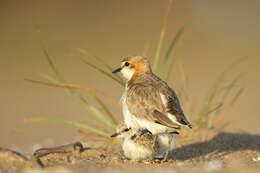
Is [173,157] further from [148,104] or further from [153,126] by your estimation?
[148,104]

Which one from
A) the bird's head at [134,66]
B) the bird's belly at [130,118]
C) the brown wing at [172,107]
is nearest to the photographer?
the brown wing at [172,107]

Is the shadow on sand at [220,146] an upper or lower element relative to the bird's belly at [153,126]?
upper

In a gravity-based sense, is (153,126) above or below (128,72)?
below

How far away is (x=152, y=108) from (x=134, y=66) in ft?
2.96

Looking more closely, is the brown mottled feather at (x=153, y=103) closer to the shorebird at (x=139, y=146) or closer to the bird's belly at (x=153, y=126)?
the bird's belly at (x=153, y=126)

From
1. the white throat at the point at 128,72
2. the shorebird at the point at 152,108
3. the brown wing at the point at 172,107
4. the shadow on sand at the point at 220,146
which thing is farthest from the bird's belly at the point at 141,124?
the shadow on sand at the point at 220,146

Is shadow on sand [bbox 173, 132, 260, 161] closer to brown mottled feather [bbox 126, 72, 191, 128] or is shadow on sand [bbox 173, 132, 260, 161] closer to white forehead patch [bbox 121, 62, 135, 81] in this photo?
brown mottled feather [bbox 126, 72, 191, 128]

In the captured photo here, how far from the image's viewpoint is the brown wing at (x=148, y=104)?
12.5 feet

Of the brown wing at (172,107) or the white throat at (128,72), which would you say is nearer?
the brown wing at (172,107)

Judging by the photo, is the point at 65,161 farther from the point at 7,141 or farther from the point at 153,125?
the point at 7,141

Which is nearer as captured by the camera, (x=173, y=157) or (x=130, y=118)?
(x=130, y=118)

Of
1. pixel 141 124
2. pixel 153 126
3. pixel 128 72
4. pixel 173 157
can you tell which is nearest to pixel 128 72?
pixel 128 72

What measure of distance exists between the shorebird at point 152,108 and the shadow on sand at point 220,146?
0.85 m

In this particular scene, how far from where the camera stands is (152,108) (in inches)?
154
